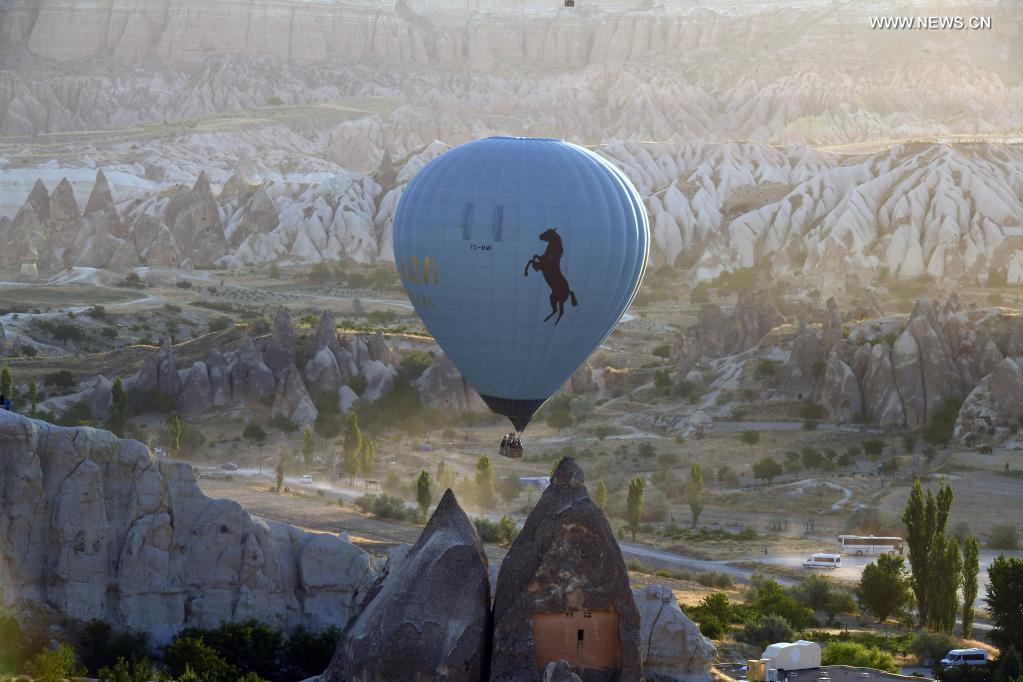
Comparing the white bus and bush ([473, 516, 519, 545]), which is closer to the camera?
bush ([473, 516, 519, 545])

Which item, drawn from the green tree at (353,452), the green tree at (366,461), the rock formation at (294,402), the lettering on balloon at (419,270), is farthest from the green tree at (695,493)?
the lettering on balloon at (419,270)

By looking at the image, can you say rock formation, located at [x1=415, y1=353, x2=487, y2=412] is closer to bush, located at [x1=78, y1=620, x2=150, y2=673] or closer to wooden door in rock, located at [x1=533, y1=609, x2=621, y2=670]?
bush, located at [x1=78, y1=620, x2=150, y2=673]

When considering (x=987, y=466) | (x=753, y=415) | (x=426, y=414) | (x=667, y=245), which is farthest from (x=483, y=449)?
(x=667, y=245)

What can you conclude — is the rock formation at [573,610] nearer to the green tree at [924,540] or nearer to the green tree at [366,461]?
the green tree at [924,540]

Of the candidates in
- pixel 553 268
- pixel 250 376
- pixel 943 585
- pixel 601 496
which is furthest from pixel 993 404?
pixel 553 268

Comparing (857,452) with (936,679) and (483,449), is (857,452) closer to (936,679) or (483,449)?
(483,449)

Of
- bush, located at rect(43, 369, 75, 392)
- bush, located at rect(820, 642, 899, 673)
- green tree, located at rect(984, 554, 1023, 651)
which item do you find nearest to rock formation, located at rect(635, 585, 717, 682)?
bush, located at rect(820, 642, 899, 673)
